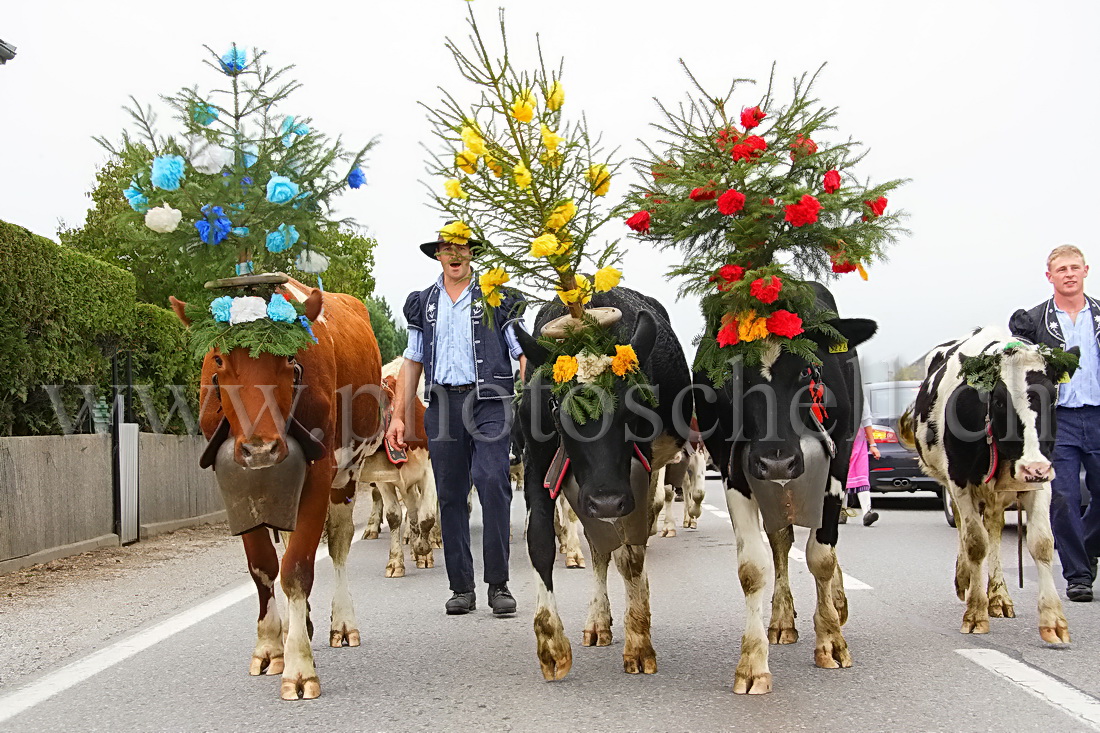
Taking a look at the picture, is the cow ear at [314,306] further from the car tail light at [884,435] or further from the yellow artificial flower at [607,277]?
the car tail light at [884,435]

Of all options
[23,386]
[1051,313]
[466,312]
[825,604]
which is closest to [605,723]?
[825,604]

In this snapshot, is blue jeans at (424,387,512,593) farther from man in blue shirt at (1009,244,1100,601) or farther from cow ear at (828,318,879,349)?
man in blue shirt at (1009,244,1100,601)

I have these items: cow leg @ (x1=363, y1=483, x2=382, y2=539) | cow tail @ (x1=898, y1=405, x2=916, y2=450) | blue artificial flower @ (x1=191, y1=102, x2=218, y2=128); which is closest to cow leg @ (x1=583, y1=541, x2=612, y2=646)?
blue artificial flower @ (x1=191, y1=102, x2=218, y2=128)

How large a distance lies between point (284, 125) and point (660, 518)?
29.7 feet

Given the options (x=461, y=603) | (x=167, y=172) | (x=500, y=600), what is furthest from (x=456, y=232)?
(x=461, y=603)

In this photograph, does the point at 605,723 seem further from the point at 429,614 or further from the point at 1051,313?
the point at 1051,313

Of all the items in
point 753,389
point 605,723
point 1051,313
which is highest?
point 1051,313

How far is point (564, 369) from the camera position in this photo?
5172 mm

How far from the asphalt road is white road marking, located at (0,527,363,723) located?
0.02m

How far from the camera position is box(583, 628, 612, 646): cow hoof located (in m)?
6.28

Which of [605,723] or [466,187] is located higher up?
[466,187]

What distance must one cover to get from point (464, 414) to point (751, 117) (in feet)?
9.38

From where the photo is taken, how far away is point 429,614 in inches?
295

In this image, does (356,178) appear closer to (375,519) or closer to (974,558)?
(974,558)
